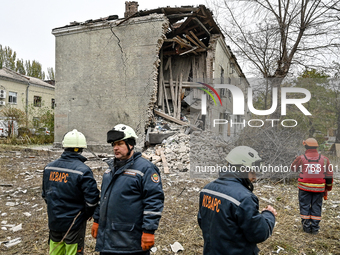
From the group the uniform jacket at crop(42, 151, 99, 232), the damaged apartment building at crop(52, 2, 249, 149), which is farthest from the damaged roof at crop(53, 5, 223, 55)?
the uniform jacket at crop(42, 151, 99, 232)

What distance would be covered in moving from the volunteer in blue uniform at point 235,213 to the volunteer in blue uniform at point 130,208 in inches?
18.4

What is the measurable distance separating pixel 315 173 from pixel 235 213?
3.05 m

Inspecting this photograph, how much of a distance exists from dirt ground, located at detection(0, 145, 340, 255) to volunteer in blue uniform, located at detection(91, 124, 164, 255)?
58.8 inches

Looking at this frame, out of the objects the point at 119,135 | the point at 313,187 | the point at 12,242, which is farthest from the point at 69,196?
the point at 313,187

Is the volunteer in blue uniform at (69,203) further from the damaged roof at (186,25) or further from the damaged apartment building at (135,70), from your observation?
the damaged roof at (186,25)

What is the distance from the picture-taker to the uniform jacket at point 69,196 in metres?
2.51

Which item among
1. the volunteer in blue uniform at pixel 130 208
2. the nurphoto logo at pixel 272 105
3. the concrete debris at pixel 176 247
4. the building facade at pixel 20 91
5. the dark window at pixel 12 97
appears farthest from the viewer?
the dark window at pixel 12 97

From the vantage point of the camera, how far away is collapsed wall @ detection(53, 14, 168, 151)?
10836mm

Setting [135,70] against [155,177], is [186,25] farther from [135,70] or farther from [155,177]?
[155,177]

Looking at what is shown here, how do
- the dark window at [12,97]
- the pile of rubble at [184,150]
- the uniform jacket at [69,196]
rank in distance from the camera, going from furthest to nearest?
the dark window at [12,97] < the pile of rubble at [184,150] < the uniform jacket at [69,196]

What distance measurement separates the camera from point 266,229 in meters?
1.81

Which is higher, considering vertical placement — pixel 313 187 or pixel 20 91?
pixel 20 91

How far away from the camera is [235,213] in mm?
1819

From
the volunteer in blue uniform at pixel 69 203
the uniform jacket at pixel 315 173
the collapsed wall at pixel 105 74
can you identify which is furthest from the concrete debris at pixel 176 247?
the collapsed wall at pixel 105 74
